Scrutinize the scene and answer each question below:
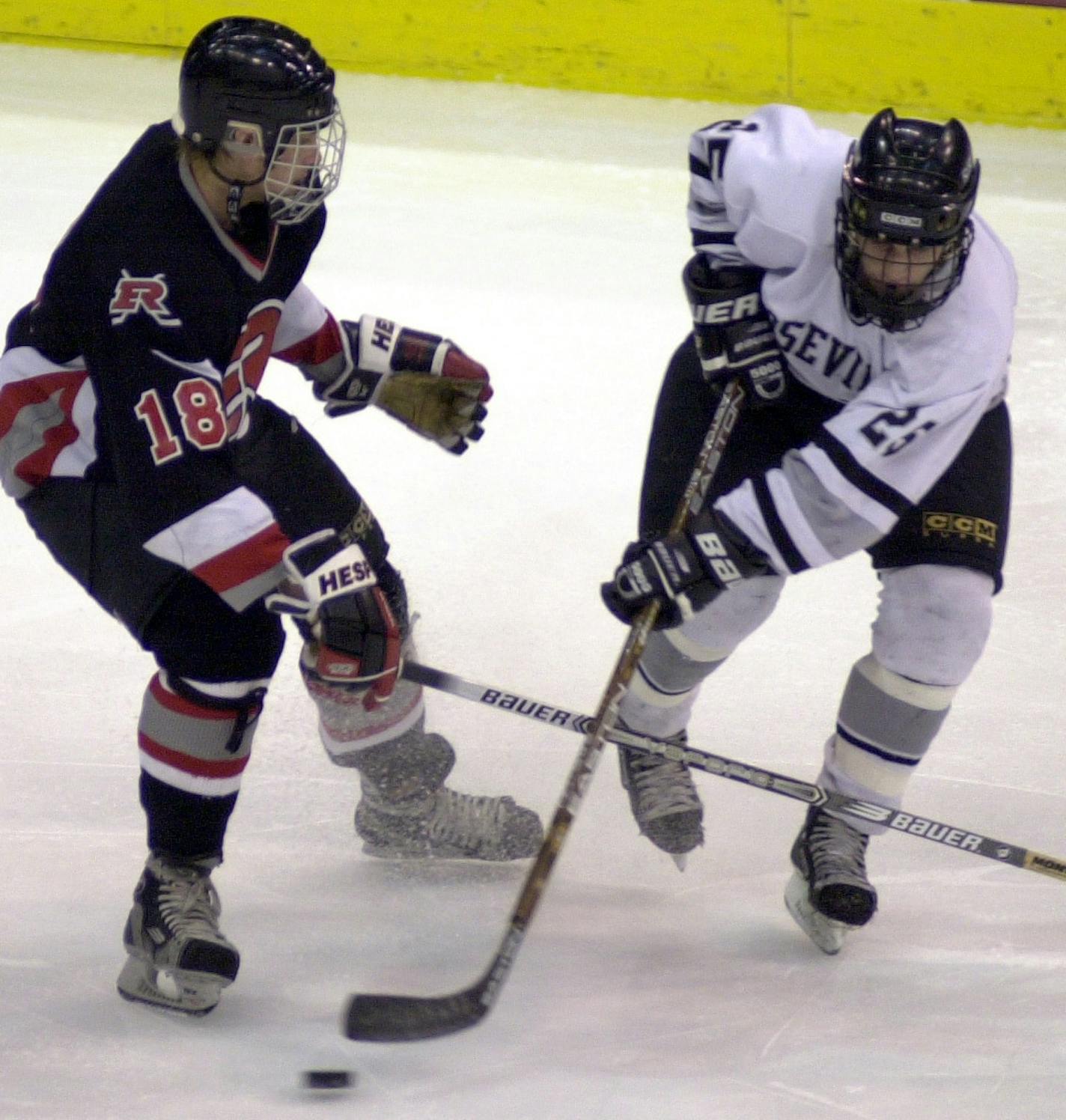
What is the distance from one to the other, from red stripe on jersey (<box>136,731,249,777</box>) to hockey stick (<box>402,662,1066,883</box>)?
272mm

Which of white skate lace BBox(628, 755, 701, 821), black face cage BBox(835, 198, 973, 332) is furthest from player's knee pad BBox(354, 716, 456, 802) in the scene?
black face cage BBox(835, 198, 973, 332)

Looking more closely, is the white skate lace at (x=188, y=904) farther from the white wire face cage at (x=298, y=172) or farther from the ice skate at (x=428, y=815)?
the white wire face cage at (x=298, y=172)

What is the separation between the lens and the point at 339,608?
1.90 meters

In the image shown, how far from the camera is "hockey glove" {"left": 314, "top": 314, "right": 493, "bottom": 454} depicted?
241cm

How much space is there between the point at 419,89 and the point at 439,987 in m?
3.65

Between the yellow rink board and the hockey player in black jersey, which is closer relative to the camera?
the hockey player in black jersey

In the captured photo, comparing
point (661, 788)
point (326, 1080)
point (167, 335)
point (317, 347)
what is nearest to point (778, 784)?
point (661, 788)

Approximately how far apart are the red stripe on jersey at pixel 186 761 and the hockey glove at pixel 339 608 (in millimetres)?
189

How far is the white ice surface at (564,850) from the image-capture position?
1949 millimetres

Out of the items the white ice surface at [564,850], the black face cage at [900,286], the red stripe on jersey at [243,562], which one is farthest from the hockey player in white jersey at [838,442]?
the red stripe on jersey at [243,562]

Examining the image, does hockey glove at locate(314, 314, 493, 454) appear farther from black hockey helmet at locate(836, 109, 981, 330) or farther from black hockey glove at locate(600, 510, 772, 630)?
black hockey helmet at locate(836, 109, 981, 330)

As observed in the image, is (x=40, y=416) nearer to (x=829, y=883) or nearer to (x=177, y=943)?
(x=177, y=943)

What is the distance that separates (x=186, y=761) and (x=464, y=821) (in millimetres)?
547

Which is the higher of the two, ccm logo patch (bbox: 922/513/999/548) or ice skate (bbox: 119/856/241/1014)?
ccm logo patch (bbox: 922/513/999/548)
